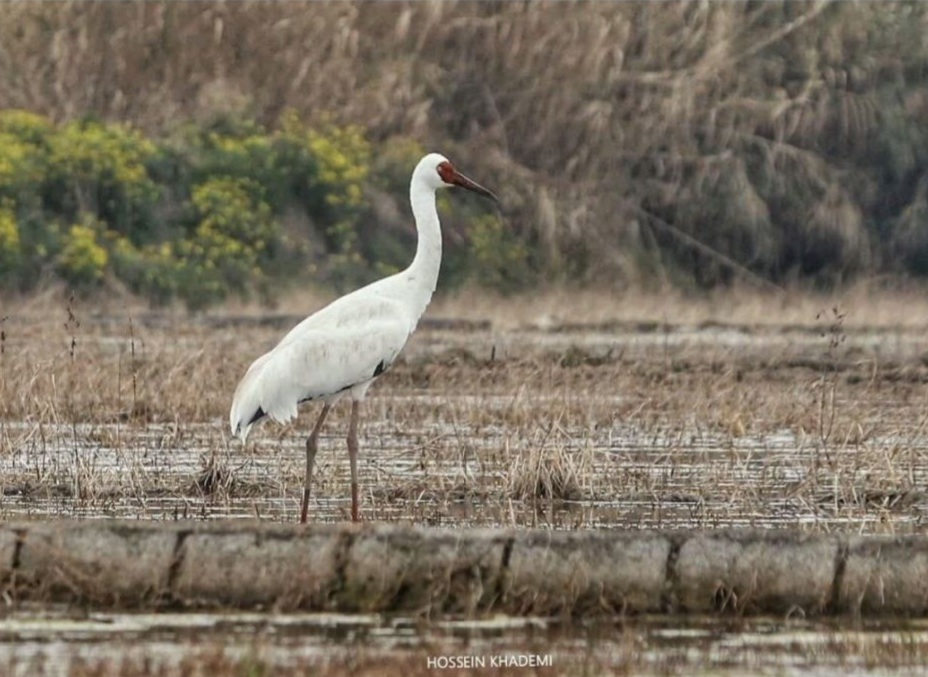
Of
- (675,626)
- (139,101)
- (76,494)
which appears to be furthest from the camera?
(139,101)

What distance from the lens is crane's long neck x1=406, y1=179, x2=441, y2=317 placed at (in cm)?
1176

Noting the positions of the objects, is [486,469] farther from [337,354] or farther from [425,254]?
[337,354]

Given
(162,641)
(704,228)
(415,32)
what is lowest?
(162,641)

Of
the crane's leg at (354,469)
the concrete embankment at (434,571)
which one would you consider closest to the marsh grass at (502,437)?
the crane's leg at (354,469)

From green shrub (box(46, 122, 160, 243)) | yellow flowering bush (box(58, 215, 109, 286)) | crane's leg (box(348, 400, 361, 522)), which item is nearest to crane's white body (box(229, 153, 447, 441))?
crane's leg (box(348, 400, 361, 522))

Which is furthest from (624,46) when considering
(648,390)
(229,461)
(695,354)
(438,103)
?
(229,461)

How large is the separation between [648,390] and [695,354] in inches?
183

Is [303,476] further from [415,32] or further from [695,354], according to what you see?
[415,32]

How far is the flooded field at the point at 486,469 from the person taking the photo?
25.5ft

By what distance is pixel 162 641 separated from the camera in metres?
7.75

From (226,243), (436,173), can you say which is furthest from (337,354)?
(226,243)

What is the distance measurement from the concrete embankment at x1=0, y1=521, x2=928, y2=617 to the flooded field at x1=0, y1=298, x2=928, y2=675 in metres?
0.16

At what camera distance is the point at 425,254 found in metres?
11.8

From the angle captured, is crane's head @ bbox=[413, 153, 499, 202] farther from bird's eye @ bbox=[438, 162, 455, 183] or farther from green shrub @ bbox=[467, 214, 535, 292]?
green shrub @ bbox=[467, 214, 535, 292]
